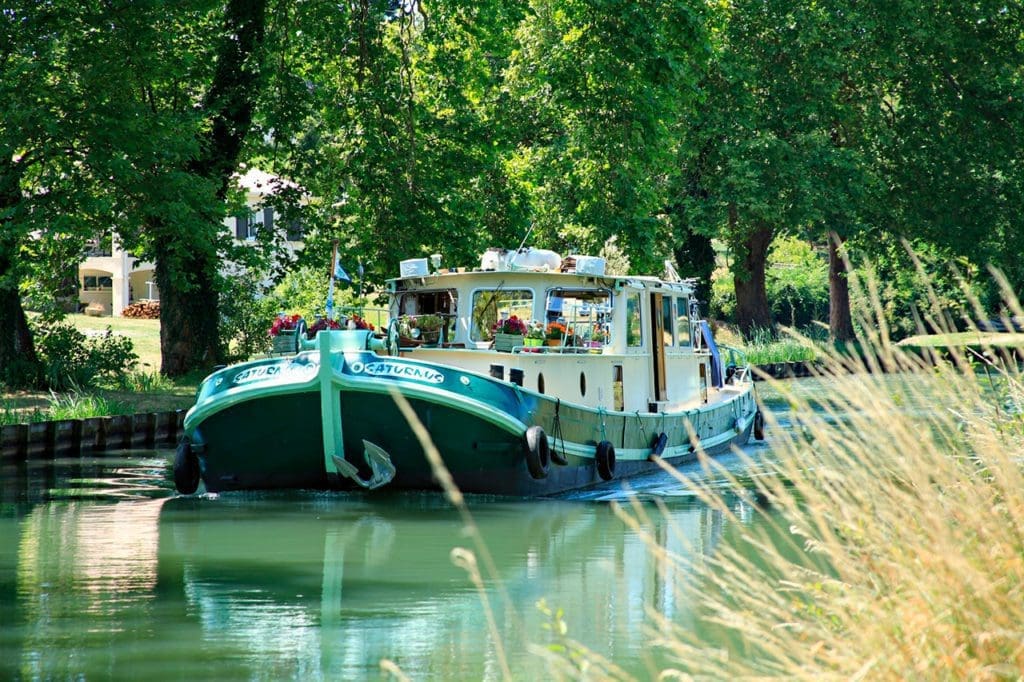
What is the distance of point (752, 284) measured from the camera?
46.9 metres

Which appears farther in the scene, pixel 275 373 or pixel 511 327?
pixel 511 327

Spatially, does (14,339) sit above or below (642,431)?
above

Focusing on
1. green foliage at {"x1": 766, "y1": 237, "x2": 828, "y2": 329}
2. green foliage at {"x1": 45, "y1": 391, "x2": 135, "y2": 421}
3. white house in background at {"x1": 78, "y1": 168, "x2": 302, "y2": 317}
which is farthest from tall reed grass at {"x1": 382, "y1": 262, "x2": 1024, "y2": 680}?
white house in background at {"x1": 78, "y1": 168, "x2": 302, "y2": 317}

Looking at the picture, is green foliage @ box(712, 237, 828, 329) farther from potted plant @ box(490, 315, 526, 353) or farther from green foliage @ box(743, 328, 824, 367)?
potted plant @ box(490, 315, 526, 353)

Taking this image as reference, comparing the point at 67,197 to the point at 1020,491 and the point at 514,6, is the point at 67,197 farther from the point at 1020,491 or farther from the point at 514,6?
the point at 1020,491

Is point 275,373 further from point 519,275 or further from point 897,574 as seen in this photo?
point 897,574

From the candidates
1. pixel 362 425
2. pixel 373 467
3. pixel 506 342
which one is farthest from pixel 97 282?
pixel 362 425

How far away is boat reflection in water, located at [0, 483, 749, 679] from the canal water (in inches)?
1.1

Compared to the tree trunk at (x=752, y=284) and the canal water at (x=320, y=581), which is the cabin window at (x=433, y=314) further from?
the tree trunk at (x=752, y=284)

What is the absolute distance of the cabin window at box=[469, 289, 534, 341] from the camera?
19.3 m

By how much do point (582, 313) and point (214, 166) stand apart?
11008 millimetres

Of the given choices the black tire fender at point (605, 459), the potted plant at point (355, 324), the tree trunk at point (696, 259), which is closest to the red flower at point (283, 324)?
the potted plant at point (355, 324)

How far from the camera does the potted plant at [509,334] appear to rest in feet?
61.1

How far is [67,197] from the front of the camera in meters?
23.7
